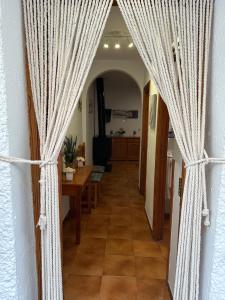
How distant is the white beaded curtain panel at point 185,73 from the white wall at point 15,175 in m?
0.55

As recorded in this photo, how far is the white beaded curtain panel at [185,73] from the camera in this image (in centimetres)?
117

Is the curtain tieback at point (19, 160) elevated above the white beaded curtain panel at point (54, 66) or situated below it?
below

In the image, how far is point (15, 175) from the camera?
1124 millimetres

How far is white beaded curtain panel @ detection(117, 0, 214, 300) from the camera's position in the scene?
1175 millimetres

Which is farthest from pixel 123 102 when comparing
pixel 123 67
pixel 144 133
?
pixel 144 133

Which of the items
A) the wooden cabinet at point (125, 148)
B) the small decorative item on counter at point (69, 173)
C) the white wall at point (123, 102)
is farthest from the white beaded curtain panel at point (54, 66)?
the white wall at point (123, 102)

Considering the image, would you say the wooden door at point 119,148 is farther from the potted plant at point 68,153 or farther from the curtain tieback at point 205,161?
the curtain tieback at point 205,161

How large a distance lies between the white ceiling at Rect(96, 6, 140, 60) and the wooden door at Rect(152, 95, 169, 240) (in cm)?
95

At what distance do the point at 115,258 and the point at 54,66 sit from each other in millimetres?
1966

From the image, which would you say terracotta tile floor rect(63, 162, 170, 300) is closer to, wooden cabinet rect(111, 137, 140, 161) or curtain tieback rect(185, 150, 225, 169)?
curtain tieback rect(185, 150, 225, 169)

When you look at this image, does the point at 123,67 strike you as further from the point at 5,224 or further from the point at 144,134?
the point at 5,224

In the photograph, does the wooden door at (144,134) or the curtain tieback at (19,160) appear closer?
the curtain tieback at (19,160)

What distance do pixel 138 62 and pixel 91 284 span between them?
3478 mm

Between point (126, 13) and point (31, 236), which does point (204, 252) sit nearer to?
point (31, 236)
